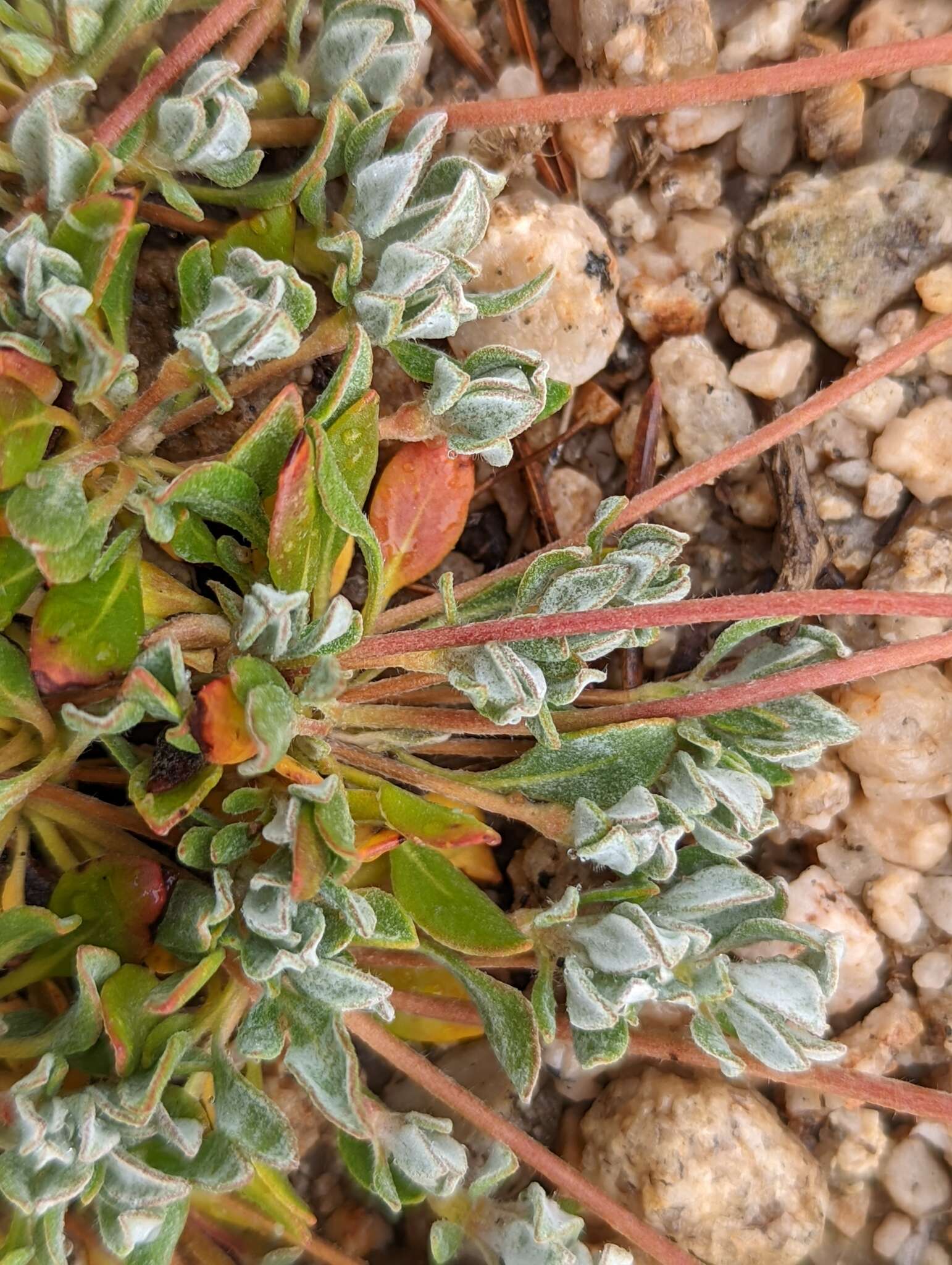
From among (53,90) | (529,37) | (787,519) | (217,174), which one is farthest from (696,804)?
(529,37)

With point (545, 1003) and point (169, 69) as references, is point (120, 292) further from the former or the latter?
point (545, 1003)

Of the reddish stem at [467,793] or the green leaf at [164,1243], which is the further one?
the reddish stem at [467,793]

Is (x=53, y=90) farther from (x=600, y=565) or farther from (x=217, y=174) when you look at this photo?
(x=600, y=565)

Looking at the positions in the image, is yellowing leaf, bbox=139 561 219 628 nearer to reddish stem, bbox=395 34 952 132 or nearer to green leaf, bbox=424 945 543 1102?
green leaf, bbox=424 945 543 1102

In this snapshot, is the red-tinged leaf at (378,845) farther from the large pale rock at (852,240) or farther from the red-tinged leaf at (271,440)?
the large pale rock at (852,240)

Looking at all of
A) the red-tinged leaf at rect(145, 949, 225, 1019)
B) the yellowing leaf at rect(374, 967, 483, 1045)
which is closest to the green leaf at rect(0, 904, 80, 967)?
the red-tinged leaf at rect(145, 949, 225, 1019)

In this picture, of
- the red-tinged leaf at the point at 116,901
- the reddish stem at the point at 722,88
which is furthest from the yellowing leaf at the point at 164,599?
the reddish stem at the point at 722,88

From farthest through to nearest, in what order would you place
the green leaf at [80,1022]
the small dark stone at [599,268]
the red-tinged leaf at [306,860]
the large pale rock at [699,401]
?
the large pale rock at [699,401] → the small dark stone at [599,268] → the green leaf at [80,1022] → the red-tinged leaf at [306,860]
